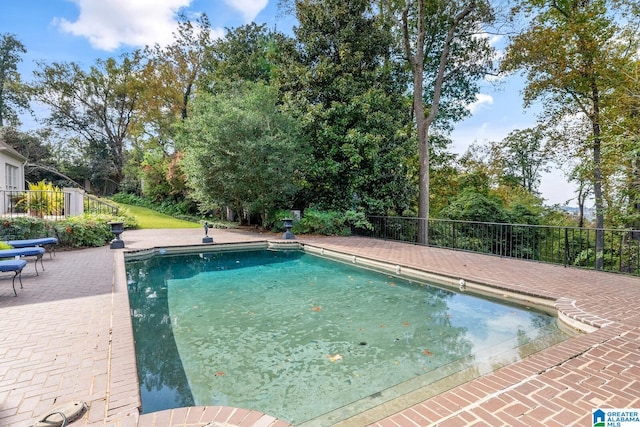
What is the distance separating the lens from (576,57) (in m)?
10.1

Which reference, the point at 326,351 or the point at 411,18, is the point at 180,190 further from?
the point at 326,351

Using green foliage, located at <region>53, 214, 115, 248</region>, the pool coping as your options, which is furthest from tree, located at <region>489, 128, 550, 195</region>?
green foliage, located at <region>53, 214, 115, 248</region>

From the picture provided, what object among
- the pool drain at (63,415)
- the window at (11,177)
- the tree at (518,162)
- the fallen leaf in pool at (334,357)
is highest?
the tree at (518,162)

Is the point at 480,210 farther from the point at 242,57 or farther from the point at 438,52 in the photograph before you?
the point at 242,57

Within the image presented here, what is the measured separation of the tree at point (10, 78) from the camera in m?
24.3

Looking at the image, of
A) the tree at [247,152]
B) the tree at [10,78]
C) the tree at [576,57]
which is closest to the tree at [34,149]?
the tree at [10,78]

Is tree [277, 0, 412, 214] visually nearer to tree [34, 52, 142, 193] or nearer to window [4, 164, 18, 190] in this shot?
window [4, 164, 18, 190]

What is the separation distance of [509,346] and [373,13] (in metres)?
13.3

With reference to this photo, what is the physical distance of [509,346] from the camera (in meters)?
3.48

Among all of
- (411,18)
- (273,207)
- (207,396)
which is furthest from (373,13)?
(207,396)

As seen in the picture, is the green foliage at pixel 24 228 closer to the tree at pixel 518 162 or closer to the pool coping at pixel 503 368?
the pool coping at pixel 503 368

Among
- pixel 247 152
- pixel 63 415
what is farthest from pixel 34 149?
pixel 63 415

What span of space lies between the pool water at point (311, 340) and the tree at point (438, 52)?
576 cm

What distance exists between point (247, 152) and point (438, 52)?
902 cm
